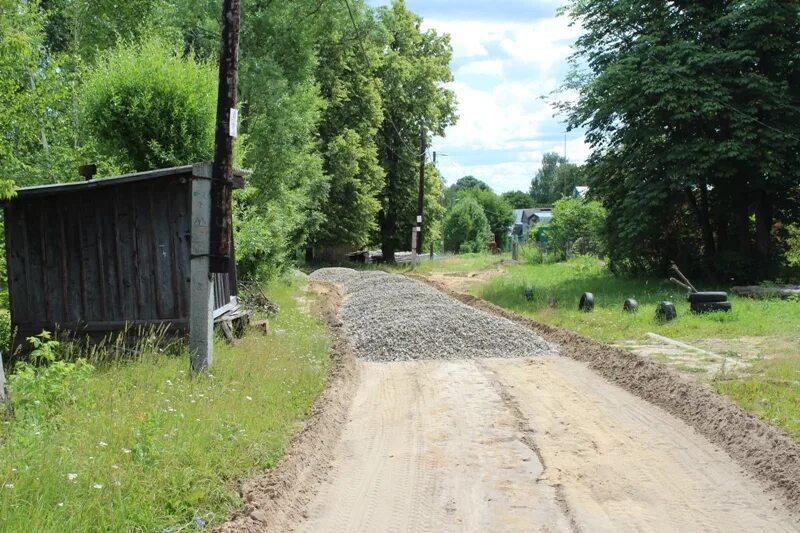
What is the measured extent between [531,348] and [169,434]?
848 cm

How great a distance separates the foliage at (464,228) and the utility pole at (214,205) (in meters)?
84.3

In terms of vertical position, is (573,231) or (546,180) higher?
(546,180)

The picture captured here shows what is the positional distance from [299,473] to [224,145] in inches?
175

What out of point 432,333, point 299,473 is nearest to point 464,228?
point 432,333

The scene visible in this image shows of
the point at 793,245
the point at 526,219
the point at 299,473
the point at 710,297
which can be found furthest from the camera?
the point at 526,219

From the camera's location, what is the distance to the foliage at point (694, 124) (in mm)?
19906

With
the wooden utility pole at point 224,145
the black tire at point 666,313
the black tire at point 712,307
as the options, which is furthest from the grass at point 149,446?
the black tire at point 712,307

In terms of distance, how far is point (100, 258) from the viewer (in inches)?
442

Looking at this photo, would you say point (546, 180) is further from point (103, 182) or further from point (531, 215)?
point (103, 182)

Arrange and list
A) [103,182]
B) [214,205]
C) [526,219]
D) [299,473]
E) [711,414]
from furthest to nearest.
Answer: [526,219], [103,182], [214,205], [711,414], [299,473]

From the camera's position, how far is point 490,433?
298 inches

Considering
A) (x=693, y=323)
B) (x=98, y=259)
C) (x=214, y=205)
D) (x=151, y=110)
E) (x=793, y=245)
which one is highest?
(x=151, y=110)

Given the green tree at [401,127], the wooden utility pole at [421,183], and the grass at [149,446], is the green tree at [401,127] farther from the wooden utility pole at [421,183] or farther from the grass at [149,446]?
the grass at [149,446]

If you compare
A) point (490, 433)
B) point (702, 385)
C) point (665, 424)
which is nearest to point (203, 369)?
point (490, 433)
